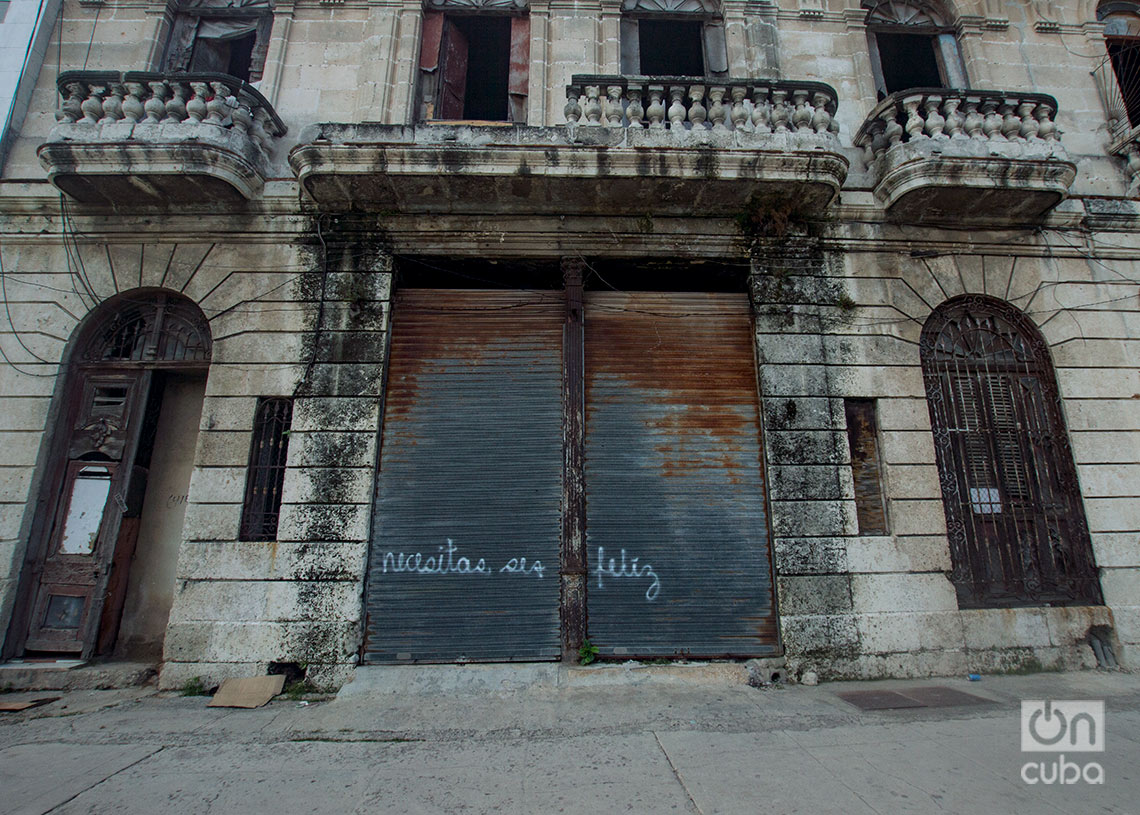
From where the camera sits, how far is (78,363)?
6.00 m

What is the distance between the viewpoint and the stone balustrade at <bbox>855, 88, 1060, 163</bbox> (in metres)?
5.98

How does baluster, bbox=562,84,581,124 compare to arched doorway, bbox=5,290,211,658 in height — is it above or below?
above

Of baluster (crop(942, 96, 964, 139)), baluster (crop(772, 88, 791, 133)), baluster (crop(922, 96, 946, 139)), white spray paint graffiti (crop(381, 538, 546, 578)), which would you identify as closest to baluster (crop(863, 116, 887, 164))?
baluster (crop(922, 96, 946, 139))

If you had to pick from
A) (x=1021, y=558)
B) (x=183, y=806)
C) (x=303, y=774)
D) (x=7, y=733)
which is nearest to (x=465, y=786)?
(x=303, y=774)

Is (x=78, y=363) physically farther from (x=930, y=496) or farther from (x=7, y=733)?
(x=930, y=496)

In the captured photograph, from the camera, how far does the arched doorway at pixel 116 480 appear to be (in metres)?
5.53

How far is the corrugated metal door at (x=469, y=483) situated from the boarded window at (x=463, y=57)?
2.67 m

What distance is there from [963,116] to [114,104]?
Result: 9.42 metres

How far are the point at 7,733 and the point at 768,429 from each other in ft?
23.3

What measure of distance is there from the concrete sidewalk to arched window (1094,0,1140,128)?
7680mm

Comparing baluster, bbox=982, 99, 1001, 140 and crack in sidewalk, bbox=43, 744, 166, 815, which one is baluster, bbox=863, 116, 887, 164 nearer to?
baluster, bbox=982, 99, 1001, 140

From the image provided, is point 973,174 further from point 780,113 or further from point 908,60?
point 908,60

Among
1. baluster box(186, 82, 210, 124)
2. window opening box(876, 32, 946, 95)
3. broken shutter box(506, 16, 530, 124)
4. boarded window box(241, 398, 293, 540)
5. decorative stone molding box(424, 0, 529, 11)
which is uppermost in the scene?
decorative stone molding box(424, 0, 529, 11)

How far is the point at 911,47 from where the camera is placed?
7723 millimetres
